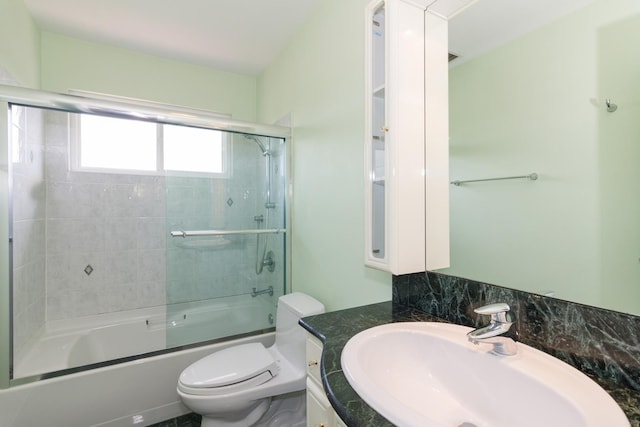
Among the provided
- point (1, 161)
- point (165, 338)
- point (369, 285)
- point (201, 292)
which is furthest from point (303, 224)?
point (1, 161)

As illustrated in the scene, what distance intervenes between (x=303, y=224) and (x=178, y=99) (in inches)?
66.9

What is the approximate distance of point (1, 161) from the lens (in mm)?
1473

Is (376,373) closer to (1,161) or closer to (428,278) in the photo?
(428,278)

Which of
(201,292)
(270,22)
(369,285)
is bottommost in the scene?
(201,292)

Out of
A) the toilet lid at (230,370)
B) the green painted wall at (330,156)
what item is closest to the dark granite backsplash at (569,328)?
the green painted wall at (330,156)

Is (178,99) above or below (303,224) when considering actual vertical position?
above

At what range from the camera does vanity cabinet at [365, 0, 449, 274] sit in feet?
3.48

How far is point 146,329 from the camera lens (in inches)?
90.6

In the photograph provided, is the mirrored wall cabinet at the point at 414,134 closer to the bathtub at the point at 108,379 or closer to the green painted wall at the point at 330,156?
the green painted wall at the point at 330,156

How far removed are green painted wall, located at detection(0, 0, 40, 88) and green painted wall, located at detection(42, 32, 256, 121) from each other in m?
0.12

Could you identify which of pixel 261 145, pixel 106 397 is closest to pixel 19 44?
pixel 261 145

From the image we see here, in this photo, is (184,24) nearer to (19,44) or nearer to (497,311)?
(19,44)

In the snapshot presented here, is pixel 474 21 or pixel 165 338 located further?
pixel 165 338

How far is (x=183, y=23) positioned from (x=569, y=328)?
8.57ft
